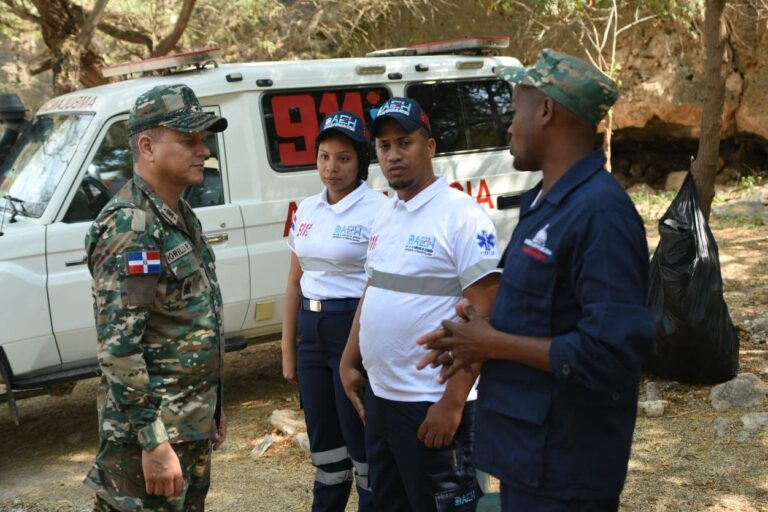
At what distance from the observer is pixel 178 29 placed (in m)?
8.73

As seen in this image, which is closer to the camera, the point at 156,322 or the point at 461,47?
the point at 156,322

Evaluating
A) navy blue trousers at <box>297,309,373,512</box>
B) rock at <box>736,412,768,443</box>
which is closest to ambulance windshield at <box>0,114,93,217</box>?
navy blue trousers at <box>297,309,373,512</box>

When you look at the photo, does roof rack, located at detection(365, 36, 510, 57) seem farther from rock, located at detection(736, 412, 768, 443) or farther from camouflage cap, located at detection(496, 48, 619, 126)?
camouflage cap, located at detection(496, 48, 619, 126)

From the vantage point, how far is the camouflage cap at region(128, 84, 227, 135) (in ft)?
8.82

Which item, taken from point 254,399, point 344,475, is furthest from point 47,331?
point 344,475

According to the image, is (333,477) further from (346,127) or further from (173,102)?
(173,102)

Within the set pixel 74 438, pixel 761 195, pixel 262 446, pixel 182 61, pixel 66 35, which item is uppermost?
pixel 66 35

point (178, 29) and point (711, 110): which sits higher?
point (178, 29)

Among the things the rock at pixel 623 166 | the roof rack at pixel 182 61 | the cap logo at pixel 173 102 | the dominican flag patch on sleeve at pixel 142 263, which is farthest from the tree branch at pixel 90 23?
the rock at pixel 623 166

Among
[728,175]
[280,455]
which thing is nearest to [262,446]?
[280,455]

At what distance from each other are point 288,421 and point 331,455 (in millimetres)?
1937

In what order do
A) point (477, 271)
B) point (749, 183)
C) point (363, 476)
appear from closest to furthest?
Answer: point (477, 271) < point (363, 476) < point (749, 183)

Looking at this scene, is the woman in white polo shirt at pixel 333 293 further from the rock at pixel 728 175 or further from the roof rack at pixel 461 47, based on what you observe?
the rock at pixel 728 175

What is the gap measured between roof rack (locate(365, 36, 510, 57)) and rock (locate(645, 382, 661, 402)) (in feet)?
9.30
